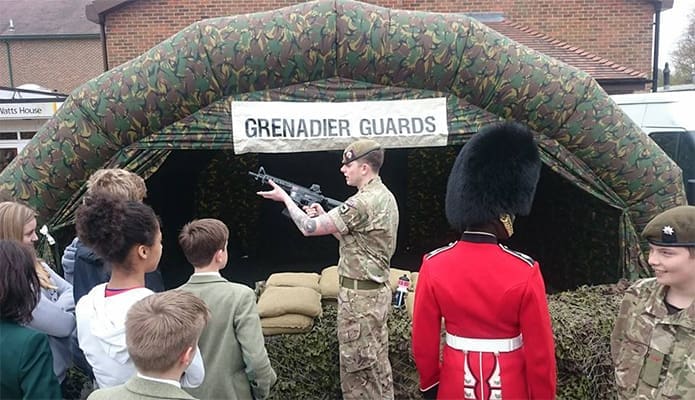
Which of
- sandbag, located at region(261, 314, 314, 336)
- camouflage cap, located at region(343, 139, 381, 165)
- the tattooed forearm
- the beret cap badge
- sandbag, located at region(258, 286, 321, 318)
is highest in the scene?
camouflage cap, located at region(343, 139, 381, 165)

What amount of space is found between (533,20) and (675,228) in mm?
12521

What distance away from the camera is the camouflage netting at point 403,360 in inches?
173

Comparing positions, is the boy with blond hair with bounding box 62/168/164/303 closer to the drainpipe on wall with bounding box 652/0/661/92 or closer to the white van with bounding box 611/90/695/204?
the white van with bounding box 611/90/695/204

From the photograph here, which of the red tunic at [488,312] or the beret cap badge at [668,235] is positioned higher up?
the beret cap badge at [668,235]

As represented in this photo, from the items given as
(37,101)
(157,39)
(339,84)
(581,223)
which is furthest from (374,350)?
(37,101)

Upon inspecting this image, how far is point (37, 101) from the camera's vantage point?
13508 mm

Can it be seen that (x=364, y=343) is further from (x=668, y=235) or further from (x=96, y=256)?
(x=668, y=235)

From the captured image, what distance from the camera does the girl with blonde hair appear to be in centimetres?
262

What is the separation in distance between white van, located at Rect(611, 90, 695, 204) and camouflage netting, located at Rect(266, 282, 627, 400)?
288 centimetres

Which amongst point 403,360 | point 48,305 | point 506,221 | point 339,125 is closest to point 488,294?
point 506,221

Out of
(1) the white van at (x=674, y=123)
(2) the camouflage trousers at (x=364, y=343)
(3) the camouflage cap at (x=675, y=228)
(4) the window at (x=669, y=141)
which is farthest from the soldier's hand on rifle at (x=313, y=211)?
(4) the window at (x=669, y=141)

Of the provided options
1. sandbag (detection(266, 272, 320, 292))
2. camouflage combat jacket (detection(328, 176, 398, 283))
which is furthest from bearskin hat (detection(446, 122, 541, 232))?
sandbag (detection(266, 272, 320, 292))

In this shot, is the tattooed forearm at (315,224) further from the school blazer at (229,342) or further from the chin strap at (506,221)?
the chin strap at (506,221)

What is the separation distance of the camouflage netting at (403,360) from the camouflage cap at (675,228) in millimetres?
2030
